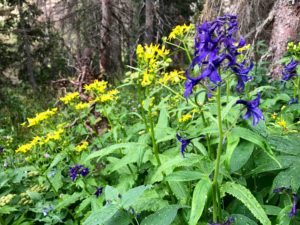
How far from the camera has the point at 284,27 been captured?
599 cm

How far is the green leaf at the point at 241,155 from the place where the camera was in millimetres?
1818

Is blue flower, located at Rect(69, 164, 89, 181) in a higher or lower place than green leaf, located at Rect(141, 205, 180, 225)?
lower

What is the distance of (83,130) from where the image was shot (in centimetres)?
428

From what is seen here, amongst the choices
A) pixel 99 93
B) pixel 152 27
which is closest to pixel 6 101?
pixel 152 27

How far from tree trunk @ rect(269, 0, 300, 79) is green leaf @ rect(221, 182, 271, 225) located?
4508mm

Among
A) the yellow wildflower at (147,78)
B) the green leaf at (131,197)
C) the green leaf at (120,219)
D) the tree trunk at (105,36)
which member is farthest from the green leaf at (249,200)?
the tree trunk at (105,36)

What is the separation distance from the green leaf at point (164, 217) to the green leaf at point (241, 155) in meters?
0.38

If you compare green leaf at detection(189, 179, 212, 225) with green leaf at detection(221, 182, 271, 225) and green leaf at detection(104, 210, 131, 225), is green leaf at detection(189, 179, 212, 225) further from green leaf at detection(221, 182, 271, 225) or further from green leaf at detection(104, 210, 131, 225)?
green leaf at detection(104, 210, 131, 225)

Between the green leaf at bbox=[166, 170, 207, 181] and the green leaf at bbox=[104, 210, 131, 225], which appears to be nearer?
the green leaf at bbox=[166, 170, 207, 181]

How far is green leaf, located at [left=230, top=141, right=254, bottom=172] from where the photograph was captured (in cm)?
182

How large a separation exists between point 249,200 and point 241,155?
0.33 m

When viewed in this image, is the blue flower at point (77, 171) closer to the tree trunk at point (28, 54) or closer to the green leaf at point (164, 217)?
the green leaf at point (164, 217)

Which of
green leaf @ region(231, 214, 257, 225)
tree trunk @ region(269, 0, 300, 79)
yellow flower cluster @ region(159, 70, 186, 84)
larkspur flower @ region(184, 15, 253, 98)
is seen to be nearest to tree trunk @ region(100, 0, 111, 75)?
tree trunk @ region(269, 0, 300, 79)

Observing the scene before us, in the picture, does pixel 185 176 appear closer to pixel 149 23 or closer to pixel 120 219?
pixel 120 219
